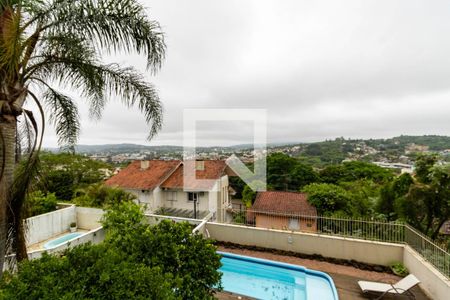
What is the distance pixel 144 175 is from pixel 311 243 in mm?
13912

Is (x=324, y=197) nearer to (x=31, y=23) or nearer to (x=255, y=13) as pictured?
(x=255, y=13)

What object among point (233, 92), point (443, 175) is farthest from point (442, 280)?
point (233, 92)

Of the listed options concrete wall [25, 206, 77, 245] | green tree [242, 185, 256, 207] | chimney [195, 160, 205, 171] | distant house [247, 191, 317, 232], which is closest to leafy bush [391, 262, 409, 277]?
distant house [247, 191, 317, 232]

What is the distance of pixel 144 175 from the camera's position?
1775 cm

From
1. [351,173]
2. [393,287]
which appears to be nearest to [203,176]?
[393,287]

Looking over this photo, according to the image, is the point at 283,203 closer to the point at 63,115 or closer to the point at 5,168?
the point at 63,115

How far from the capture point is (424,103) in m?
23.3

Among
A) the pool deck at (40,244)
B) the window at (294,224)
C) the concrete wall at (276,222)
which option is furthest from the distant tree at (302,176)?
the pool deck at (40,244)

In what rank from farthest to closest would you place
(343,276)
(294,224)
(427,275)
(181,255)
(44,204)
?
(44,204)
(294,224)
(343,276)
(427,275)
(181,255)

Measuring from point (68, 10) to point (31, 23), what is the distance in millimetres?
654

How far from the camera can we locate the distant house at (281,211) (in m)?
9.64

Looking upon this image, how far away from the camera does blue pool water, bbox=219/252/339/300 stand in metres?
6.17

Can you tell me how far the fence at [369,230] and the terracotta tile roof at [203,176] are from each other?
631 centimetres

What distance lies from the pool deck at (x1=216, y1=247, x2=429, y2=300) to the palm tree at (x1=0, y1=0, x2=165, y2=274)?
5.18m
